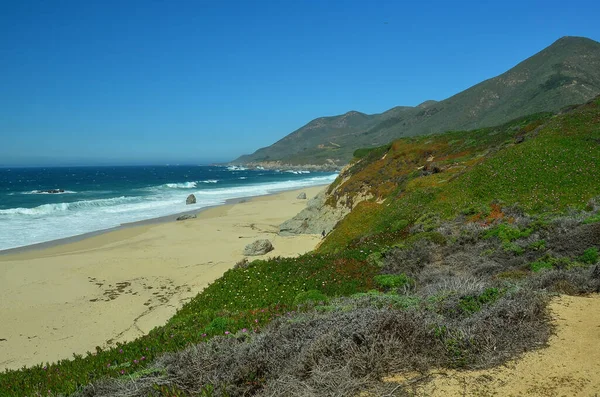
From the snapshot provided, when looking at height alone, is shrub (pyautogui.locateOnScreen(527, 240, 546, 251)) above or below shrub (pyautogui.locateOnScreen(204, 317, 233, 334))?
above

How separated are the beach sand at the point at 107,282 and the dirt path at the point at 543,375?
11.5m

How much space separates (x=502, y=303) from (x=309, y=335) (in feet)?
9.59

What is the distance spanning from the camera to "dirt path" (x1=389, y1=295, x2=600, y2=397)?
4.08 m

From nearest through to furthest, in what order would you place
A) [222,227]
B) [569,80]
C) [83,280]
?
[83,280] < [222,227] < [569,80]

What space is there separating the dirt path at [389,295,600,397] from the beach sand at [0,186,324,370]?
454 inches

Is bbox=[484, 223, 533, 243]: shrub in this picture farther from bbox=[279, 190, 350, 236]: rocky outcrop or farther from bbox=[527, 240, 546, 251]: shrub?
bbox=[279, 190, 350, 236]: rocky outcrop

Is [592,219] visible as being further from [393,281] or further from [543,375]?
[543,375]

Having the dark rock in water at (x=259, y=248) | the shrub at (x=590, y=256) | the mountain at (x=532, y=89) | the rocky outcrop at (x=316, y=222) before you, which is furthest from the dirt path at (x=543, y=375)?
the mountain at (x=532, y=89)

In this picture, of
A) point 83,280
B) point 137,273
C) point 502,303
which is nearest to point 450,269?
point 502,303

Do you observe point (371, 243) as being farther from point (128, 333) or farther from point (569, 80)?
point (569, 80)

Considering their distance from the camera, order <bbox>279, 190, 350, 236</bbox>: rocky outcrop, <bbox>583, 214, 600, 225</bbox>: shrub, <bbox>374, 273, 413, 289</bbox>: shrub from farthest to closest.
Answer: <bbox>279, 190, 350, 236</bbox>: rocky outcrop, <bbox>583, 214, 600, 225</bbox>: shrub, <bbox>374, 273, 413, 289</bbox>: shrub

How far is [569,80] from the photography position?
108 m

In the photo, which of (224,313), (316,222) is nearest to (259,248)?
(316,222)

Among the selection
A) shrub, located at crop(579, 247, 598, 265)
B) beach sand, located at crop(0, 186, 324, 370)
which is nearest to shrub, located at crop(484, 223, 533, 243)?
shrub, located at crop(579, 247, 598, 265)
